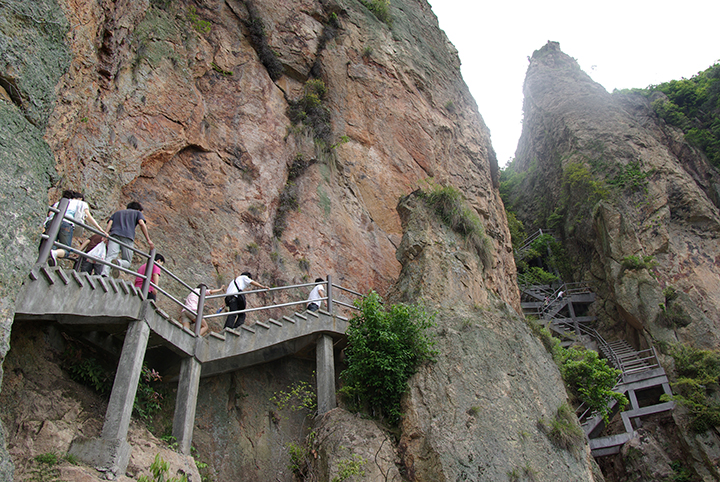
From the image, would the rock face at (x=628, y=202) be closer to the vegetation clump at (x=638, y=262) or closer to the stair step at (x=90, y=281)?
the vegetation clump at (x=638, y=262)

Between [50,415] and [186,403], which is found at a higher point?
[186,403]

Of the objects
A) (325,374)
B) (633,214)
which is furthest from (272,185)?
(633,214)

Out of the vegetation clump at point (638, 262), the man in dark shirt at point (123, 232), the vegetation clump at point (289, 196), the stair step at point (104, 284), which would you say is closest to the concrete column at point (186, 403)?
the man in dark shirt at point (123, 232)

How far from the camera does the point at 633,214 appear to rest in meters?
23.3

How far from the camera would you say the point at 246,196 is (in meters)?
14.2

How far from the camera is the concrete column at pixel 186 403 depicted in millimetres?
8219

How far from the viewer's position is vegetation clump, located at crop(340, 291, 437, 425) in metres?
9.28

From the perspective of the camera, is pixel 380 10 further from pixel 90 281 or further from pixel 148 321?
pixel 90 281

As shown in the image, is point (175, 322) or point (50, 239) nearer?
point (50, 239)

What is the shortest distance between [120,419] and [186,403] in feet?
5.51

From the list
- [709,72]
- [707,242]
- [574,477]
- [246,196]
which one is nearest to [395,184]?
[246,196]

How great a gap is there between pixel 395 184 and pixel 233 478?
1148 cm

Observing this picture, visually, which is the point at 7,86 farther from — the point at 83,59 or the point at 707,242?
the point at 707,242

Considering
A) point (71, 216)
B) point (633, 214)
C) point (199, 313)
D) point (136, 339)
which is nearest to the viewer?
point (71, 216)
